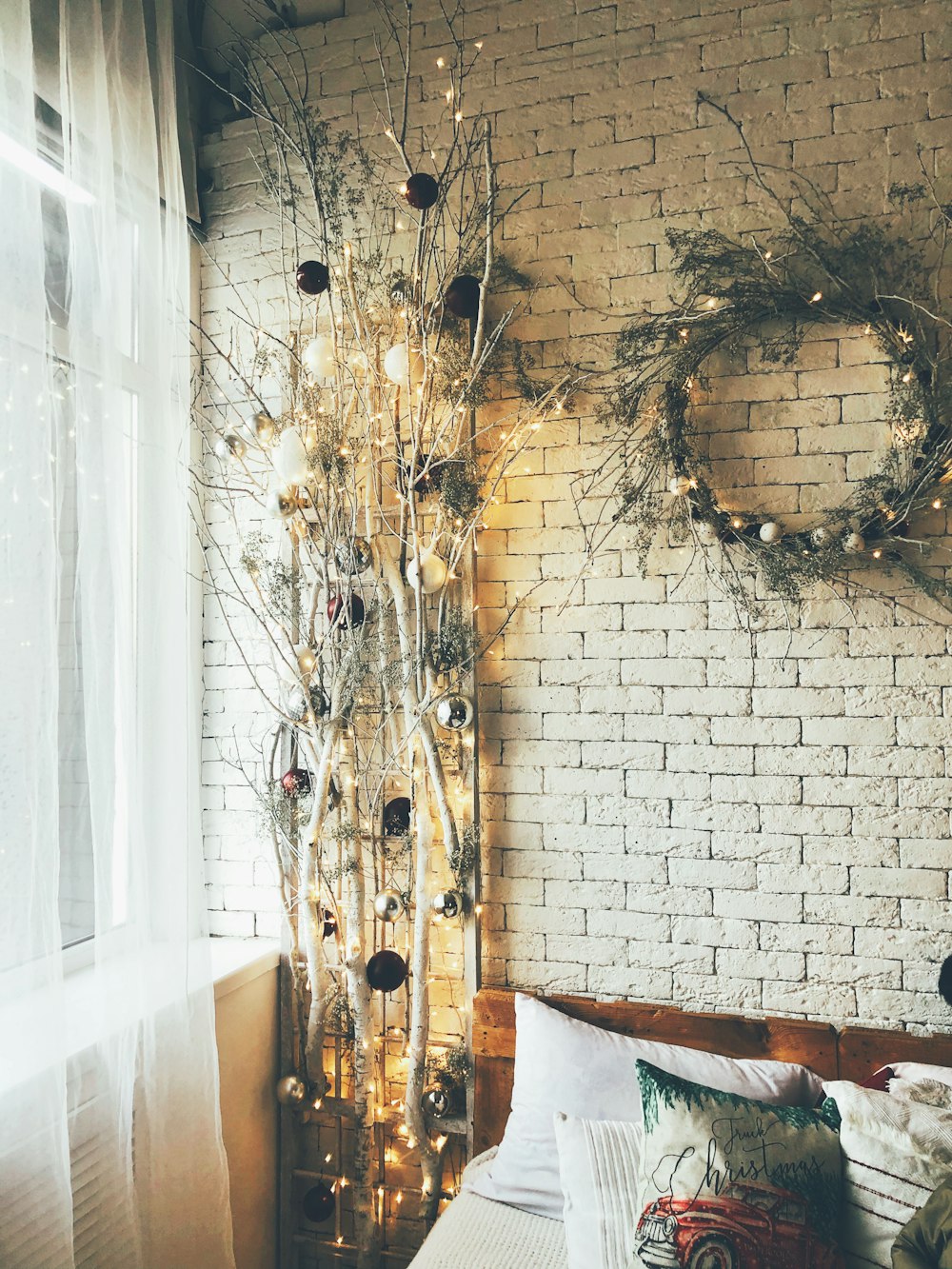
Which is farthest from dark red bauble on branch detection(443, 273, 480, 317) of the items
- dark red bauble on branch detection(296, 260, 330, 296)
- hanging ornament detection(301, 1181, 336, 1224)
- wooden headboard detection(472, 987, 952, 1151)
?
hanging ornament detection(301, 1181, 336, 1224)

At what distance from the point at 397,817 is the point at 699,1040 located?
2.93 feet

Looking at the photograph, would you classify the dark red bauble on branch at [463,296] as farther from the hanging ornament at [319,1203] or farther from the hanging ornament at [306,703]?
the hanging ornament at [319,1203]

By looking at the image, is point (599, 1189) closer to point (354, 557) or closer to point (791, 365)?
point (354, 557)

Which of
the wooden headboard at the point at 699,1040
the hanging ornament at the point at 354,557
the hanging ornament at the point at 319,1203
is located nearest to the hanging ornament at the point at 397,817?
the wooden headboard at the point at 699,1040

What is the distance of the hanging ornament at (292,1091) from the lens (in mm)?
2375

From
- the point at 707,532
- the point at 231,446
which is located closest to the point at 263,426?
the point at 231,446

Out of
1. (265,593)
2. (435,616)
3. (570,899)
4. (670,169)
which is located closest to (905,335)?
(670,169)

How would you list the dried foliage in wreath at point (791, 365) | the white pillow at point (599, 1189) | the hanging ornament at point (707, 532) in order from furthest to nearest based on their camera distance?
the hanging ornament at point (707, 532)
the dried foliage in wreath at point (791, 365)
the white pillow at point (599, 1189)

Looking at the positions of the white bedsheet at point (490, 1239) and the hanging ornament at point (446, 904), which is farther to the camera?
the hanging ornament at point (446, 904)

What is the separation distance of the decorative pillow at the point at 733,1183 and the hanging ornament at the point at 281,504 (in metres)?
1.54

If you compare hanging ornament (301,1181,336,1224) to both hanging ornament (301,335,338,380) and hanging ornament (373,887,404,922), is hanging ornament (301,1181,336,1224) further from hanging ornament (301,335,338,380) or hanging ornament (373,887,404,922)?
hanging ornament (301,335,338,380)

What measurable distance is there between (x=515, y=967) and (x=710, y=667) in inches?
36.2

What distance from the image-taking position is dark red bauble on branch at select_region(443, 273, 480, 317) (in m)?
2.22

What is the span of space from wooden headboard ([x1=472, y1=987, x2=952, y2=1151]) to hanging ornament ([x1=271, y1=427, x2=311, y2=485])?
4.58 feet
